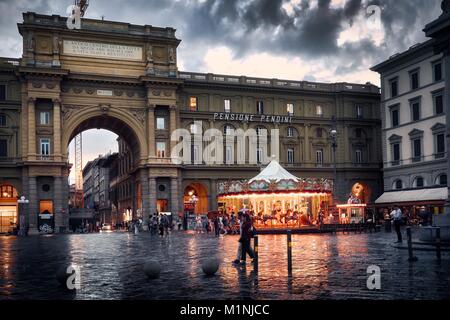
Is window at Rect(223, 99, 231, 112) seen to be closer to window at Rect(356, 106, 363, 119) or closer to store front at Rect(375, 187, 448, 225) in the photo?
window at Rect(356, 106, 363, 119)

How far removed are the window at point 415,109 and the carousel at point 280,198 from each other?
14.7 m

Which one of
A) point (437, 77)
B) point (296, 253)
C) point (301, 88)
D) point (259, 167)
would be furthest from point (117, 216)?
point (296, 253)

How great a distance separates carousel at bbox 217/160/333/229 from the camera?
145 feet

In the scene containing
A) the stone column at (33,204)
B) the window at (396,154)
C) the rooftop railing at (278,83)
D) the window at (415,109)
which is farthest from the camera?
the rooftop railing at (278,83)

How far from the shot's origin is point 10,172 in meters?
57.0

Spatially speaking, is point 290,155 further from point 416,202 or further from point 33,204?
point 33,204

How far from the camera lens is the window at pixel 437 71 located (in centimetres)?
5297


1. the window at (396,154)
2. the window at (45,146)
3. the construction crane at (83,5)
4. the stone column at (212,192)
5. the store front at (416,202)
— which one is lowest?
the store front at (416,202)

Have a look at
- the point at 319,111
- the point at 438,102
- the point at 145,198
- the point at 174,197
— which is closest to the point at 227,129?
the point at 174,197

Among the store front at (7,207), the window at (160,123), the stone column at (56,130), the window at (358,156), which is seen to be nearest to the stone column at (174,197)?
the window at (160,123)

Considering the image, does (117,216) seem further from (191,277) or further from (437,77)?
(191,277)

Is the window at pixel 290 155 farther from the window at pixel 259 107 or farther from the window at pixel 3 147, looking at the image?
the window at pixel 3 147

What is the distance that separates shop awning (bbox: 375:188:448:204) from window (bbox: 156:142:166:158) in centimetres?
2349

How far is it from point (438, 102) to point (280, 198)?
18.9 metres
